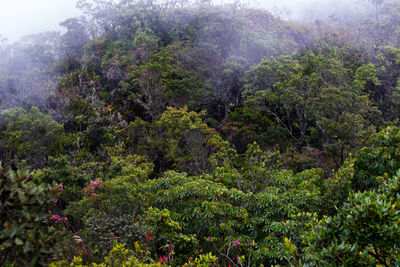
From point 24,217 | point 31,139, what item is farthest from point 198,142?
point 24,217

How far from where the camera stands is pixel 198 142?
9609 mm

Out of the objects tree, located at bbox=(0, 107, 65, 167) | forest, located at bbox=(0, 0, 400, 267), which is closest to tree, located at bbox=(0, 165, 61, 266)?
forest, located at bbox=(0, 0, 400, 267)

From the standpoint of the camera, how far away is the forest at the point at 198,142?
243 centimetres

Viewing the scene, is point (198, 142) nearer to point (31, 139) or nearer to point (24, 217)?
point (31, 139)

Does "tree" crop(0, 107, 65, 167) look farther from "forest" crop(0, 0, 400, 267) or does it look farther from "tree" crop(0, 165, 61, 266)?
"tree" crop(0, 165, 61, 266)

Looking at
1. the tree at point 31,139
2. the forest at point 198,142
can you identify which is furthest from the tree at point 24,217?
the tree at point 31,139

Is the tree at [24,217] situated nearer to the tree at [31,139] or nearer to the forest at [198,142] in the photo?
the forest at [198,142]

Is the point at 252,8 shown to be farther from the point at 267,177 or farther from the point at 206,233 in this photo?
the point at 206,233

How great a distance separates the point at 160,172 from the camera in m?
10.3

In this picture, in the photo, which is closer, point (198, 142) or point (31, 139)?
point (31, 139)

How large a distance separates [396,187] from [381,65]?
14579 mm

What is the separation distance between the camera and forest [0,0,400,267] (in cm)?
243

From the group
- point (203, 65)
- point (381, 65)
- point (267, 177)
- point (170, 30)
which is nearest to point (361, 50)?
point (381, 65)

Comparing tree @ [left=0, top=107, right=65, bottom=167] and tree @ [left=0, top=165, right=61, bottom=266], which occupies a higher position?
tree @ [left=0, top=165, right=61, bottom=266]
